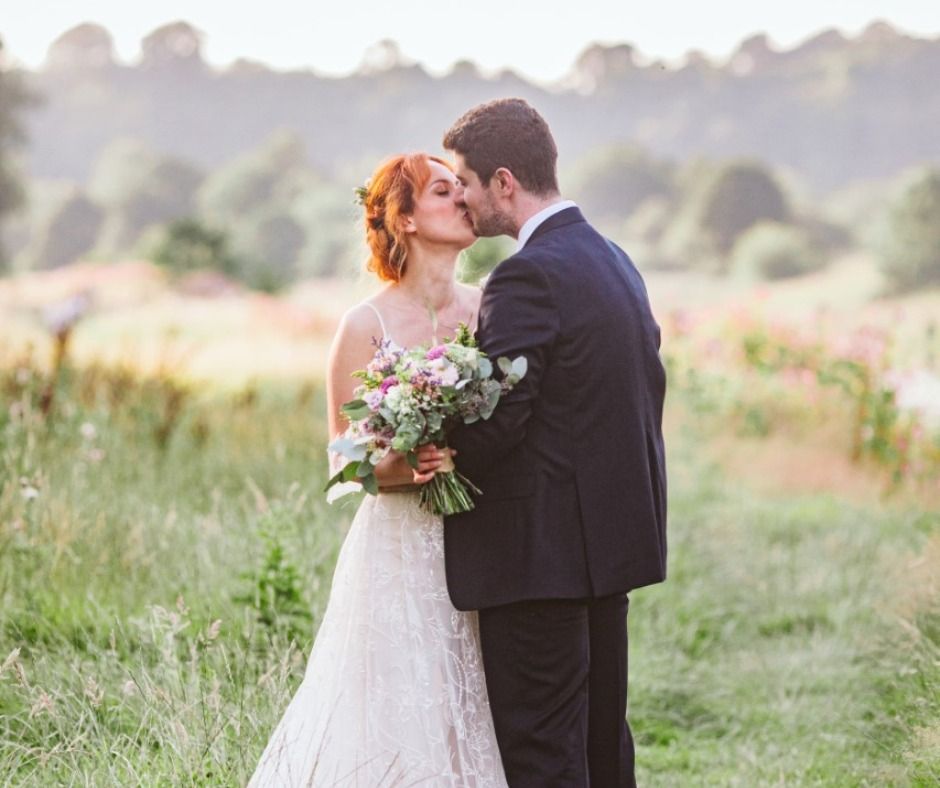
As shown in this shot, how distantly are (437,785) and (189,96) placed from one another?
31.4 metres

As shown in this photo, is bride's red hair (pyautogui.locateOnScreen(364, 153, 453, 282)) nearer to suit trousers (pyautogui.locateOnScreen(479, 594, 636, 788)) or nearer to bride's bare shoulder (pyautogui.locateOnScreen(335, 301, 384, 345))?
bride's bare shoulder (pyautogui.locateOnScreen(335, 301, 384, 345))

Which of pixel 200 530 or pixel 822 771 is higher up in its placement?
pixel 200 530

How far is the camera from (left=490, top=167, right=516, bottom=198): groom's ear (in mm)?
3273

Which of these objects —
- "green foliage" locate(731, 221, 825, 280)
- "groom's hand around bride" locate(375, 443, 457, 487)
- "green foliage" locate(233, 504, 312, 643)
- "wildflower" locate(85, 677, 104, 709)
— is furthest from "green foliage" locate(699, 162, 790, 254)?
"wildflower" locate(85, 677, 104, 709)

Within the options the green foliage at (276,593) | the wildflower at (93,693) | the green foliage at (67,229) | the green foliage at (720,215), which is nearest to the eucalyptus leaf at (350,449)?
the wildflower at (93,693)

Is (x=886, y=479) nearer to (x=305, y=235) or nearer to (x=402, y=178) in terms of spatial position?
(x=402, y=178)

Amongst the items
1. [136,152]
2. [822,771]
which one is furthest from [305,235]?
[822,771]

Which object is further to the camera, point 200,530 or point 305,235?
point 305,235

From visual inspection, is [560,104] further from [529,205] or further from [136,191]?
[529,205]

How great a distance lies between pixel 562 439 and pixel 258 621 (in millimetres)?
2068

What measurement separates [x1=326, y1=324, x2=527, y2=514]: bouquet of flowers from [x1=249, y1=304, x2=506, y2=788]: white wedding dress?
36 cm

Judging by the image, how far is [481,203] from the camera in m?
3.35

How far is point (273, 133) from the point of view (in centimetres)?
3134

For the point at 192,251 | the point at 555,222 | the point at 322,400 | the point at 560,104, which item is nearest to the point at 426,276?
the point at 555,222
